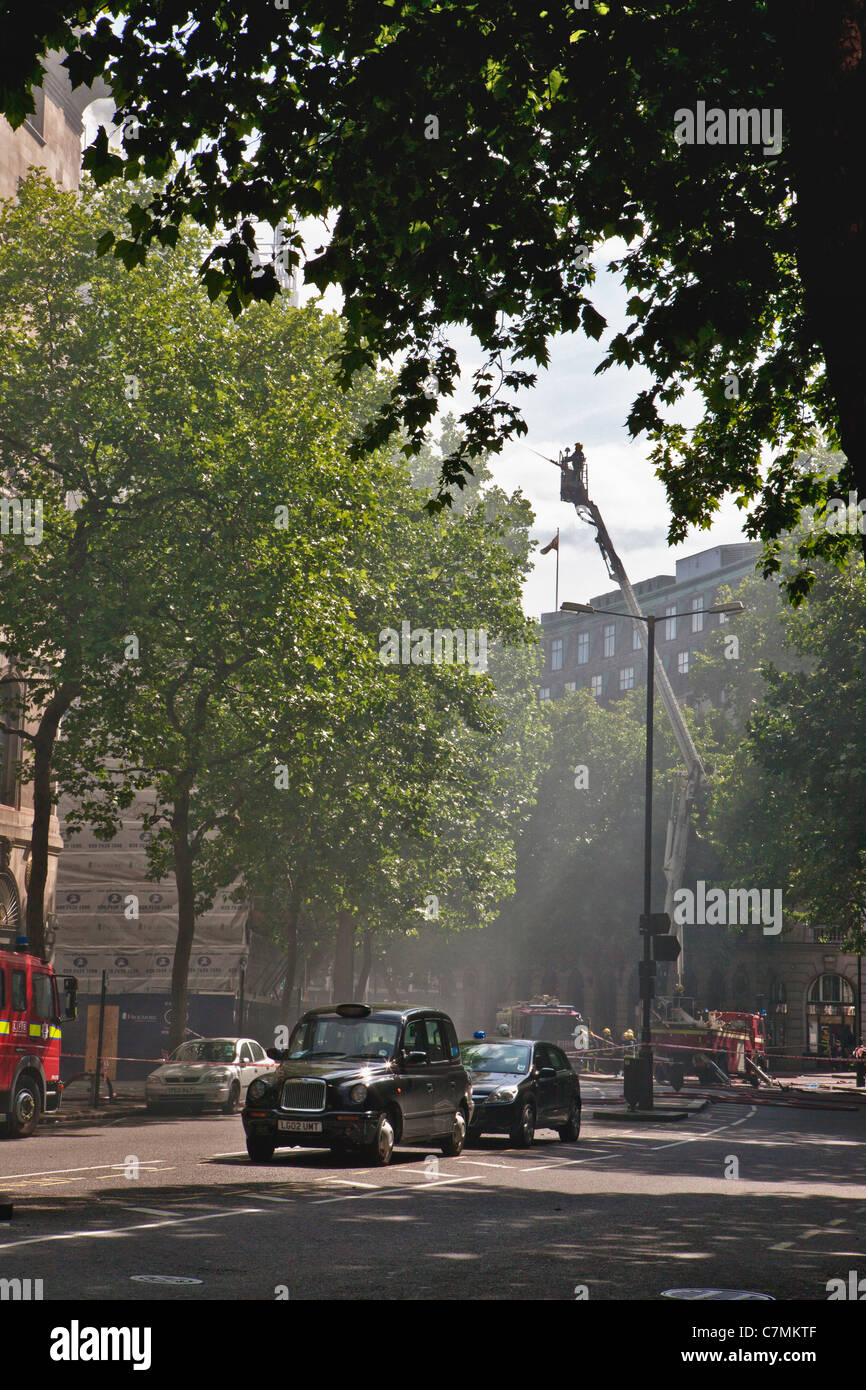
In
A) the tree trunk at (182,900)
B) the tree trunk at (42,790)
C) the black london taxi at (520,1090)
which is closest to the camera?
the black london taxi at (520,1090)

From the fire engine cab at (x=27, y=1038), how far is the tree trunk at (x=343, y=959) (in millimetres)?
21138

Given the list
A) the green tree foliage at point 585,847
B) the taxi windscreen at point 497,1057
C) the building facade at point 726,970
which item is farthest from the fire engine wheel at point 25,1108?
the green tree foliage at point 585,847

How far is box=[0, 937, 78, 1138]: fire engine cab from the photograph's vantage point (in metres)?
19.8

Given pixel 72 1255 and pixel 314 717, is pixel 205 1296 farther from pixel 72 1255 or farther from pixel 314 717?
pixel 314 717

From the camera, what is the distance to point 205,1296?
7410 mm

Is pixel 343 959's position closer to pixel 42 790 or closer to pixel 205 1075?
pixel 205 1075

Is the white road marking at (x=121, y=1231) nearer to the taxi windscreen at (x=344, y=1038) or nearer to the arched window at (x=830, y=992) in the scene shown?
the taxi windscreen at (x=344, y=1038)

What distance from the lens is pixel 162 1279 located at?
786 centimetres

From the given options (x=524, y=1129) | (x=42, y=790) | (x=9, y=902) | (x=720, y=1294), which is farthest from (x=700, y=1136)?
(x=9, y=902)

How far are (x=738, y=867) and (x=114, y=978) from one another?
70.7 feet

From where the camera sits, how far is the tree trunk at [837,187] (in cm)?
790

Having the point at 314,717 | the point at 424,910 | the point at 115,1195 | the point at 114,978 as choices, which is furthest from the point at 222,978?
the point at 115,1195

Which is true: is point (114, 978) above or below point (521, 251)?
below

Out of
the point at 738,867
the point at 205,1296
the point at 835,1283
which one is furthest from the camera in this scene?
the point at 738,867
